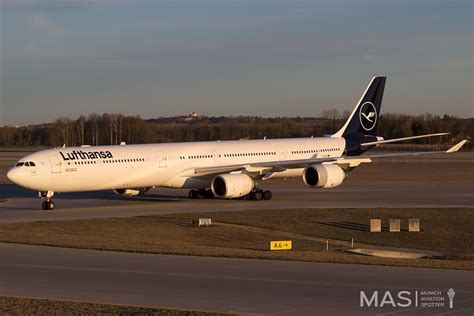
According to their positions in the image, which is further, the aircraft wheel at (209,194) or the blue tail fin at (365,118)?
the blue tail fin at (365,118)

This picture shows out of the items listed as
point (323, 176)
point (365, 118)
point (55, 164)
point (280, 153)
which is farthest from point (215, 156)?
point (365, 118)

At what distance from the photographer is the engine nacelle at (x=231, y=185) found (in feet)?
150

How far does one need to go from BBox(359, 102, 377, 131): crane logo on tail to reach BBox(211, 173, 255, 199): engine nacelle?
43.7ft

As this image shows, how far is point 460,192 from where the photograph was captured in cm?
5403

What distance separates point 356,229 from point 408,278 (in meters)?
17.9

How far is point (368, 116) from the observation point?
57.5m

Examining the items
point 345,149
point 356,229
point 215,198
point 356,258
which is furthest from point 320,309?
point 345,149

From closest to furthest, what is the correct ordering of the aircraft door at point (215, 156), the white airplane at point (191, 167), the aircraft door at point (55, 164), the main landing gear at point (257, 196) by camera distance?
the aircraft door at point (55, 164)
the white airplane at point (191, 167)
the aircraft door at point (215, 156)
the main landing gear at point (257, 196)

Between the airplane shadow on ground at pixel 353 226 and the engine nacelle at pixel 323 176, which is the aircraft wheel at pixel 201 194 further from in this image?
the airplane shadow on ground at pixel 353 226

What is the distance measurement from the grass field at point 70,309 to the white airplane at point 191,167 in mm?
25307

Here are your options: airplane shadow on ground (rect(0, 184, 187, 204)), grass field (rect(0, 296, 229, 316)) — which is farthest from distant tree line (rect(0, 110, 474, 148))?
grass field (rect(0, 296, 229, 316))

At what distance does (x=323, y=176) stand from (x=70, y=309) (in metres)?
31.4

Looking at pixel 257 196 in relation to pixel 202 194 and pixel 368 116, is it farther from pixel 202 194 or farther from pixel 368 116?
pixel 368 116

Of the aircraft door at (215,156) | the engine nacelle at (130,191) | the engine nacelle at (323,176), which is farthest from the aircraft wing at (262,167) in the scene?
the engine nacelle at (130,191)
